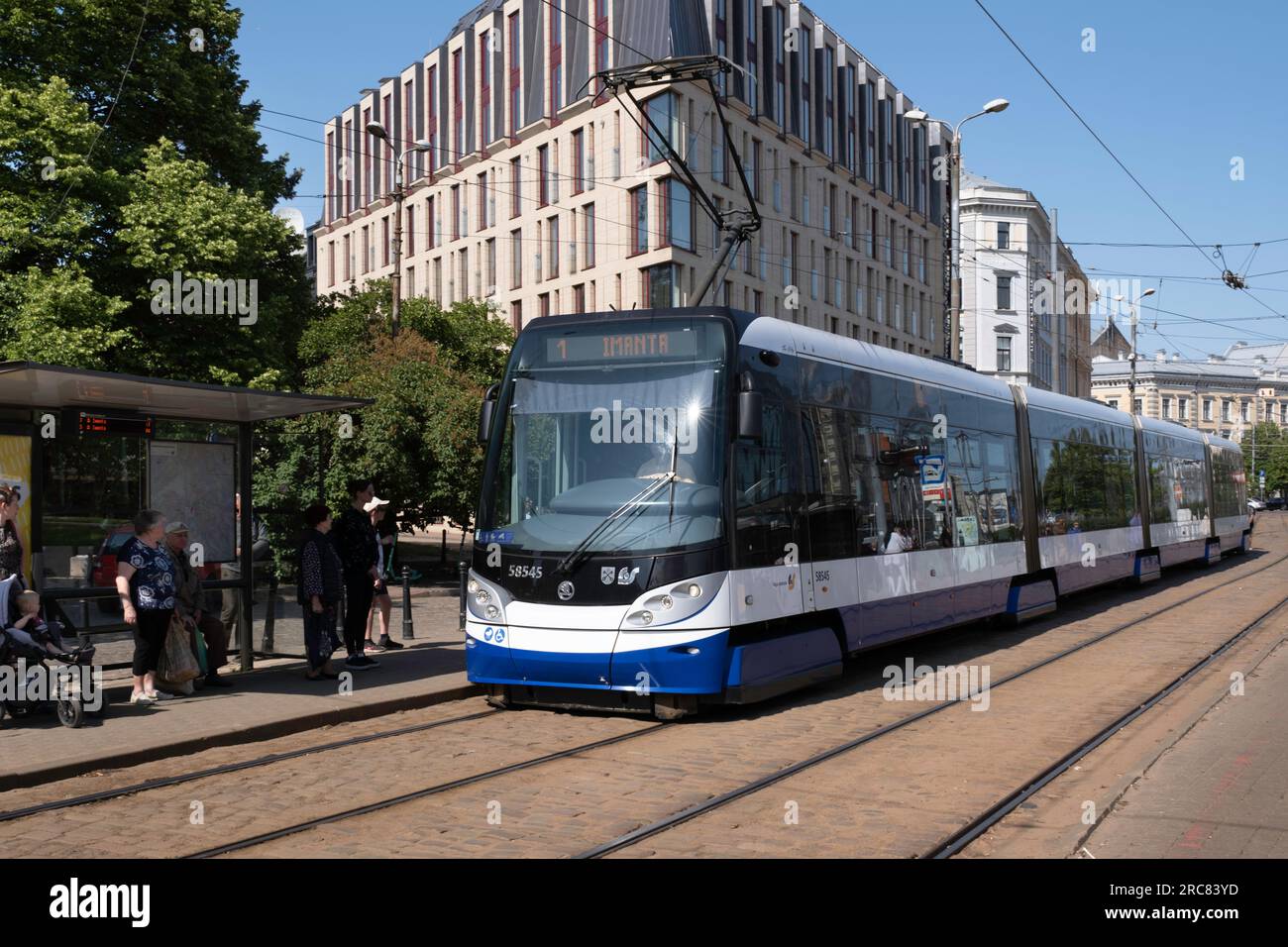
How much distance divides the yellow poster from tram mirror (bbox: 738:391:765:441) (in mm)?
5928

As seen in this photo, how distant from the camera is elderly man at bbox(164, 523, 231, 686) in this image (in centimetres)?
1086

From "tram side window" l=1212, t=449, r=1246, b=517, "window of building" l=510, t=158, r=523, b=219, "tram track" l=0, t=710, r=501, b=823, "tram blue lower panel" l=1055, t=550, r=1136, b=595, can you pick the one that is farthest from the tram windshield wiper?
"window of building" l=510, t=158, r=523, b=219

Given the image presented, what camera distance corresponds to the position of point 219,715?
32.2ft

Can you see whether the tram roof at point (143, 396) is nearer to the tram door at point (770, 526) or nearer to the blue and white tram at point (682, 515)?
the blue and white tram at point (682, 515)

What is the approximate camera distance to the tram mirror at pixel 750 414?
9.59m

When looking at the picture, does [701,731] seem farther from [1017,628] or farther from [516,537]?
[1017,628]

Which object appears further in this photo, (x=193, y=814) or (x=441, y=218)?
(x=441, y=218)

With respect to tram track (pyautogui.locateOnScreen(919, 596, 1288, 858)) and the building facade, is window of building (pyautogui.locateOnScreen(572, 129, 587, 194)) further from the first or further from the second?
tram track (pyautogui.locateOnScreen(919, 596, 1288, 858))

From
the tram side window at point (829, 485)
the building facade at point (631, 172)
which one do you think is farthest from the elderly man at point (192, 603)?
the building facade at point (631, 172)

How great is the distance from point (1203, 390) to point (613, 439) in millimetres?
117432

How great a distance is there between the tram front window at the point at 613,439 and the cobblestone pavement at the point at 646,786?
63.5 inches
